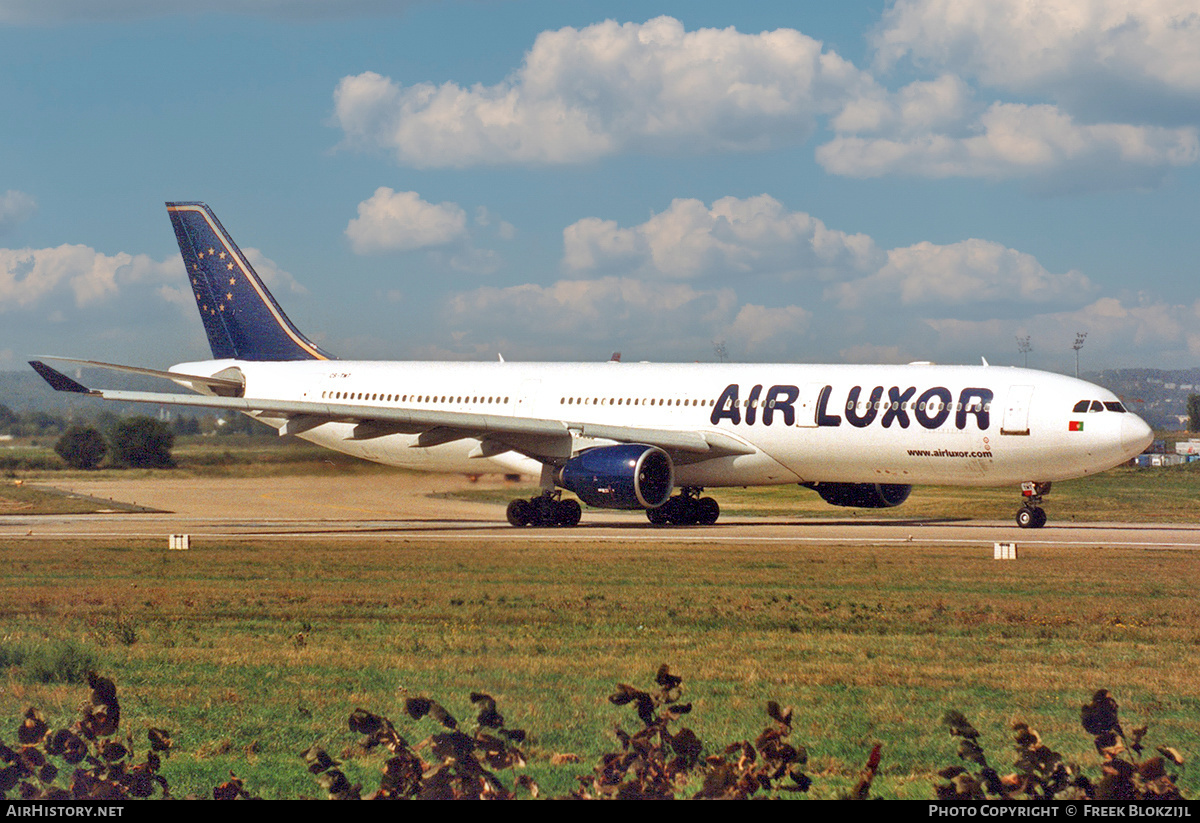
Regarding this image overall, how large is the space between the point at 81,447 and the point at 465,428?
1665cm

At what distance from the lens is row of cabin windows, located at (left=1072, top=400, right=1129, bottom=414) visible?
88.0 ft

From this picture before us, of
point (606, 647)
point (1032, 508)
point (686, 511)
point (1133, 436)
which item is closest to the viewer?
point (606, 647)

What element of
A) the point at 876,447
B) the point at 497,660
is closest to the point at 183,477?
the point at 876,447

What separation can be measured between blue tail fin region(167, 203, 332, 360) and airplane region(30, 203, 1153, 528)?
3244 millimetres

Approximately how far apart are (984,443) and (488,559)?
40.3 feet

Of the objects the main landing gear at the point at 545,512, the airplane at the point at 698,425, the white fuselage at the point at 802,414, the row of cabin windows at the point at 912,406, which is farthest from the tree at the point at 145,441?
the row of cabin windows at the point at 912,406

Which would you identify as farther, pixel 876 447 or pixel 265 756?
pixel 876 447

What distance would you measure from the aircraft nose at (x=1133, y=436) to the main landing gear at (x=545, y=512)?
13106 mm

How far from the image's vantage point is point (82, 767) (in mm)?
8039

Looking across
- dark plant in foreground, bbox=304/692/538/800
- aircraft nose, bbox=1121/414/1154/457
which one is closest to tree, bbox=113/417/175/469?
aircraft nose, bbox=1121/414/1154/457

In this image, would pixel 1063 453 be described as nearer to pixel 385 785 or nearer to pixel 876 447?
pixel 876 447

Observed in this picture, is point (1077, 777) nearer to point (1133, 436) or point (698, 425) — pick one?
point (1133, 436)

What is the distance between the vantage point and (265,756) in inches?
338

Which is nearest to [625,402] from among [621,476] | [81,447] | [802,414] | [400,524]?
[621,476]
